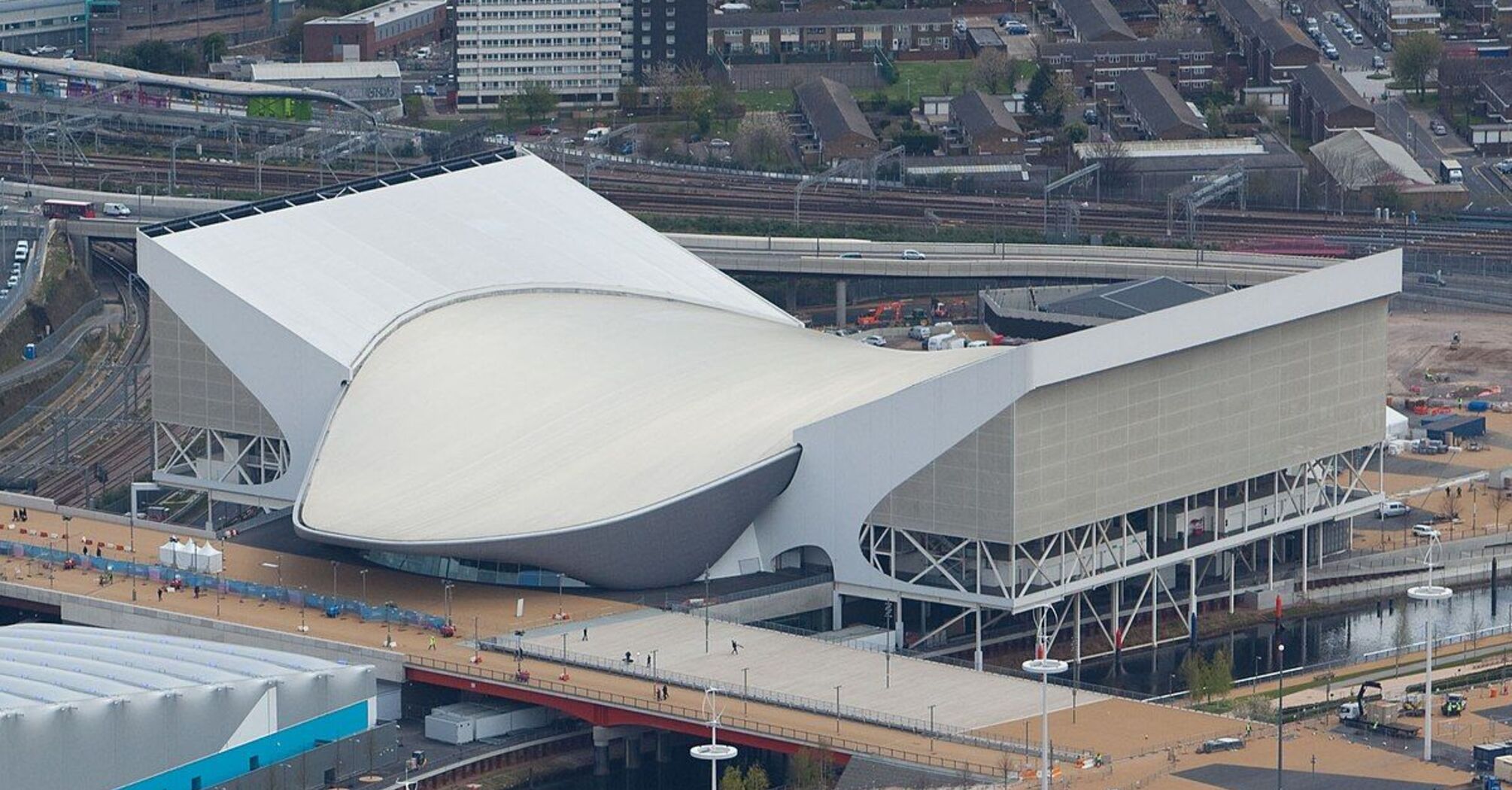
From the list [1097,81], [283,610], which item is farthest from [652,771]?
[1097,81]

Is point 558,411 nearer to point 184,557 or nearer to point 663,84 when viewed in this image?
point 184,557

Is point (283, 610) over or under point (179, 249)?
under

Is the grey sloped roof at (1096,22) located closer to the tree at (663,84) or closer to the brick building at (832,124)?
the brick building at (832,124)

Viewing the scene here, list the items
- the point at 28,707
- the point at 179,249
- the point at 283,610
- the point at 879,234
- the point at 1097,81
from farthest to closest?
the point at 1097,81, the point at 879,234, the point at 179,249, the point at 283,610, the point at 28,707

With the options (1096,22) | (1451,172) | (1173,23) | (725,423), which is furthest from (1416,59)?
(725,423)

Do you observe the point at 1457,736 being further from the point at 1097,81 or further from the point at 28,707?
the point at 1097,81

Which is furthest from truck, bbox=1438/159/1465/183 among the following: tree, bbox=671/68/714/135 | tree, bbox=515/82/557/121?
tree, bbox=515/82/557/121
